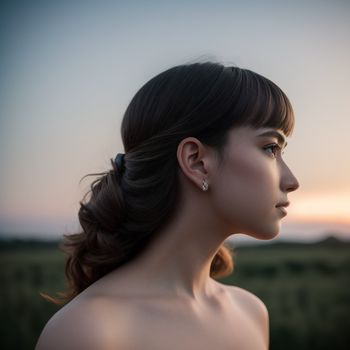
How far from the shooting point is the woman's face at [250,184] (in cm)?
159

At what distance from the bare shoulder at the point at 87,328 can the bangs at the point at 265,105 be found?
78 cm

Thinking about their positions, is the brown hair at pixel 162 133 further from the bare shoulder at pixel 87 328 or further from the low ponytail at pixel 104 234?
the bare shoulder at pixel 87 328

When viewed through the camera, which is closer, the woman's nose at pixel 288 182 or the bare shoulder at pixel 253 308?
the woman's nose at pixel 288 182

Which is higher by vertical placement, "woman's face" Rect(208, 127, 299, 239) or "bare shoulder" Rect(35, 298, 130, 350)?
"woman's face" Rect(208, 127, 299, 239)

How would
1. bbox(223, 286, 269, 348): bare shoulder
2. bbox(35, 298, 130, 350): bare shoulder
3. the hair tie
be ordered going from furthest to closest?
bbox(223, 286, 269, 348): bare shoulder, the hair tie, bbox(35, 298, 130, 350): bare shoulder

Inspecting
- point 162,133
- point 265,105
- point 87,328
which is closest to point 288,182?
point 265,105

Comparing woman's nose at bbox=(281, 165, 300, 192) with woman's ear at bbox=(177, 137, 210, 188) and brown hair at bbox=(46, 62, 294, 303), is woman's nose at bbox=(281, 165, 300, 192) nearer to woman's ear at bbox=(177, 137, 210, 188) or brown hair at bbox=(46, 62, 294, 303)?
brown hair at bbox=(46, 62, 294, 303)

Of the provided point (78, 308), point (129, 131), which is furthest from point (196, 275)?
point (129, 131)

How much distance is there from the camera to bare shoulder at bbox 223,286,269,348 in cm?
192

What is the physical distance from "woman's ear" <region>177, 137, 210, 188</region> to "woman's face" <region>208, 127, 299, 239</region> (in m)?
0.04

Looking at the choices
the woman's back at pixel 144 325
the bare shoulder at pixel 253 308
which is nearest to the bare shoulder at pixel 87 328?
the woman's back at pixel 144 325

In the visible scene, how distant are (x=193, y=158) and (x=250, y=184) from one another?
0.70ft

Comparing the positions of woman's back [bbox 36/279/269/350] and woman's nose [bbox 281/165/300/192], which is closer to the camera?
woman's back [bbox 36/279/269/350]

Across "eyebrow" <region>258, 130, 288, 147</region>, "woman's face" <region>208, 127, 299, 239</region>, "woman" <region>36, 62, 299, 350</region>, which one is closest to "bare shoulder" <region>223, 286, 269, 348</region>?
"woman" <region>36, 62, 299, 350</region>
